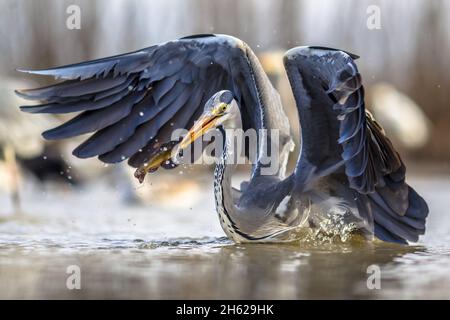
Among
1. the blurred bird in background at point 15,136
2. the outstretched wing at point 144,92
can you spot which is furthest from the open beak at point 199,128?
the blurred bird in background at point 15,136

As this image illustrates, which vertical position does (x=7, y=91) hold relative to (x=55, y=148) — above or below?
above

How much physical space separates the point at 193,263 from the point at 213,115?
1.03 m

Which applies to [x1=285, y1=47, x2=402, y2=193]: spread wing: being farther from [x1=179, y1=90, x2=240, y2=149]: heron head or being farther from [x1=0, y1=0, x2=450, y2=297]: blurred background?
[x1=0, y1=0, x2=450, y2=297]: blurred background

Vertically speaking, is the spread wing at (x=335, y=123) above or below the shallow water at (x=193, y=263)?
above

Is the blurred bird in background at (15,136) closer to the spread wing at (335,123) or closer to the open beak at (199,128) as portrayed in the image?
the open beak at (199,128)

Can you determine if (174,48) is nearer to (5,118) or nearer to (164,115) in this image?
(164,115)

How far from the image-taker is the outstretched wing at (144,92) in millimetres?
5799

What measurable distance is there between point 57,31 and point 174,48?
521 cm

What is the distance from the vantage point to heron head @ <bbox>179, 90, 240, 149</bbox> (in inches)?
226

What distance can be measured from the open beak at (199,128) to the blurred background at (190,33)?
3330 millimetres

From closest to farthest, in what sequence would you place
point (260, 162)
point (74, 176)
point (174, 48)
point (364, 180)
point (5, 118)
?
point (364, 180)
point (174, 48)
point (260, 162)
point (5, 118)
point (74, 176)
